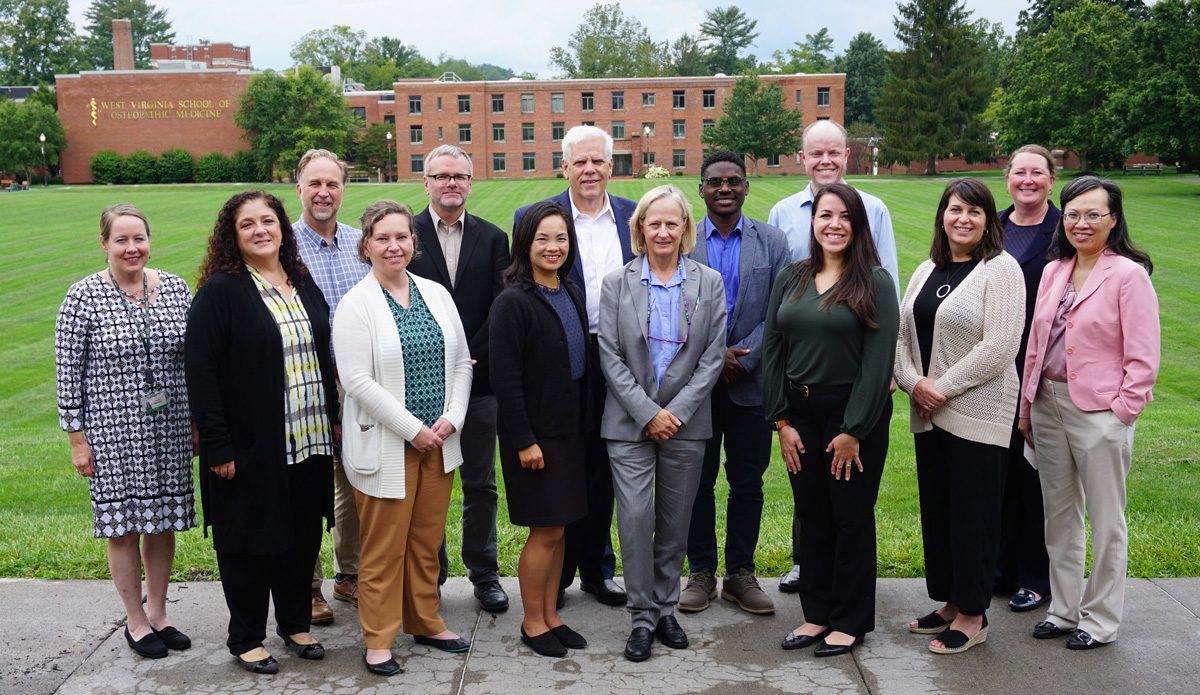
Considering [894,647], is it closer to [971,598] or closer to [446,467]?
[971,598]

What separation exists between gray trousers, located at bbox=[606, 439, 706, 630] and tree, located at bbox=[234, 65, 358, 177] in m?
58.8

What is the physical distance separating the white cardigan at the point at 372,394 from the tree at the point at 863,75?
80126mm

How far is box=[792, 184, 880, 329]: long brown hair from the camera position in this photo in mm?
4156

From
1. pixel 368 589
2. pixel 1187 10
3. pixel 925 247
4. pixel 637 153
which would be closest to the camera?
pixel 368 589

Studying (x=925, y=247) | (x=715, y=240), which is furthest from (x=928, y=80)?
(x=715, y=240)

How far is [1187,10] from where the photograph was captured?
33.5 meters

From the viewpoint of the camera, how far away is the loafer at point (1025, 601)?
475 cm

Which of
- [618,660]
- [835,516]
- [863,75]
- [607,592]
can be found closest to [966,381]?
[835,516]

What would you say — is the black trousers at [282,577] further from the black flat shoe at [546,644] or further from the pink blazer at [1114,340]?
the pink blazer at [1114,340]

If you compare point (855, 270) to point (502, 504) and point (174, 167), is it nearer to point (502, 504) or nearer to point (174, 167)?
point (502, 504)

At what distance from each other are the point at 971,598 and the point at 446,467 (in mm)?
2495

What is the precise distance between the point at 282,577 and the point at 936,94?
203 feet

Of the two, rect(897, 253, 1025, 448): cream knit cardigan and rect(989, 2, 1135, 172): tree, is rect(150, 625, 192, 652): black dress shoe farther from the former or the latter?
rect(989, 2, 1135, 172): tree

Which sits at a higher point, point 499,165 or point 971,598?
point 499,165
